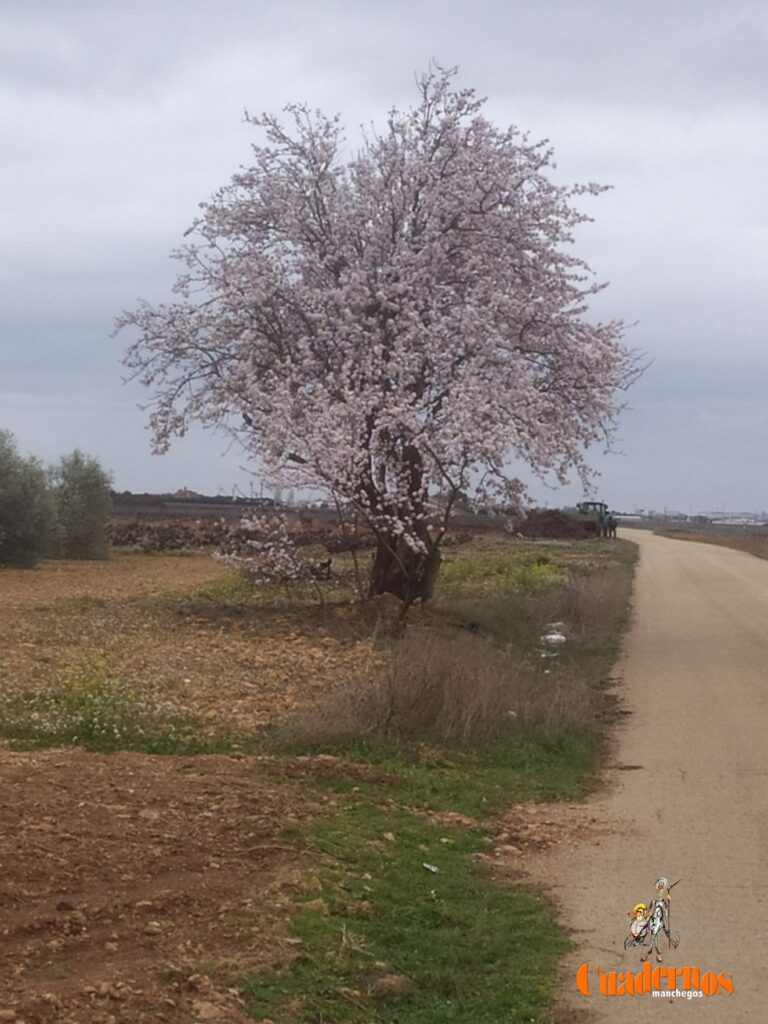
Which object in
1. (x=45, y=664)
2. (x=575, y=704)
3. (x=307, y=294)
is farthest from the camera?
(x=307, y=294)

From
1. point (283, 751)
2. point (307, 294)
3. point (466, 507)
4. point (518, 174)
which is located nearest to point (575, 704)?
point (283, 751)

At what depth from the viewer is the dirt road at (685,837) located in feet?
20.0

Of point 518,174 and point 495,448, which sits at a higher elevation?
point 518,174

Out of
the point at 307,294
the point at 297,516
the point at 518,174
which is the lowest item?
the point at 297,516

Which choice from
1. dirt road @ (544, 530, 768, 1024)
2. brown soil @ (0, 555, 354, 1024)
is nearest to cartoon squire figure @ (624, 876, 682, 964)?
dirt road @ (544, 530, 768, 1024)

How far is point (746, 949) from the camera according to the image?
252 inches

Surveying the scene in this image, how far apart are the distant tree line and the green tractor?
35131 mm

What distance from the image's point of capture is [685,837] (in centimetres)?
882

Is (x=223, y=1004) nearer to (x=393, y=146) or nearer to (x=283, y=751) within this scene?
(x=283, y=751)

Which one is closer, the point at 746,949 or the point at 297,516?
the point at 746,949

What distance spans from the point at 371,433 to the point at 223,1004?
45.7 feet

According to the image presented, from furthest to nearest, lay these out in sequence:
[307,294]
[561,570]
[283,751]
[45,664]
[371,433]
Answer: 1. [561,570]
2. [307,294]
3. [371,433]
4. [45,664]
5. [283,751]

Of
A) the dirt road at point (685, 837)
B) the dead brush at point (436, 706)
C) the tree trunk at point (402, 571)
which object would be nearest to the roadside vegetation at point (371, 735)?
the dead brush at point (436, 706)

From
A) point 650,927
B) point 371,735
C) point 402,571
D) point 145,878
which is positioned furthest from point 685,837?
point 402,571
